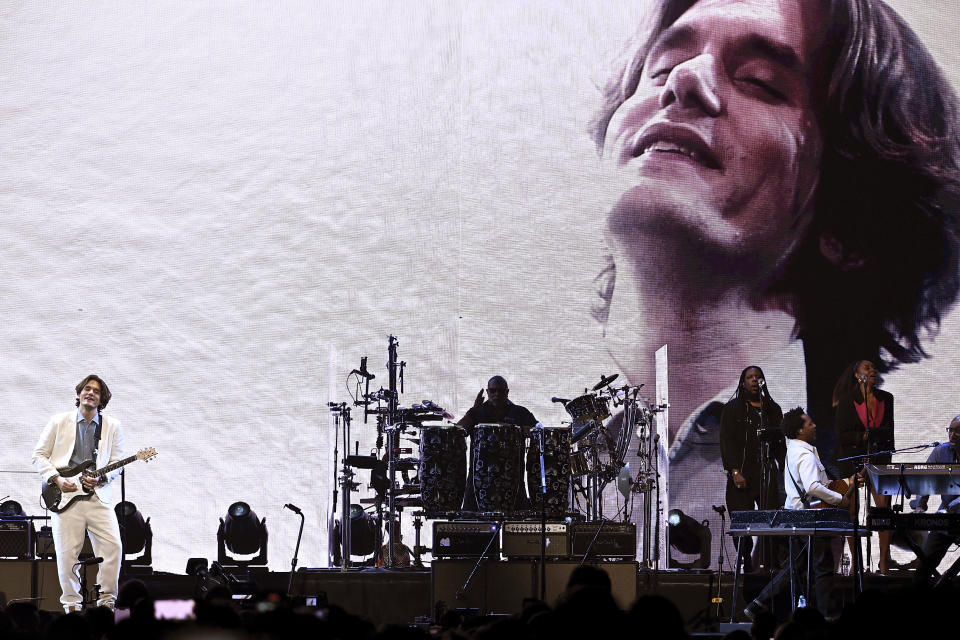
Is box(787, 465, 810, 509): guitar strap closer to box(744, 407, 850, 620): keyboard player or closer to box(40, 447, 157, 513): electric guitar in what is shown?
box(744, 407, 850, 620): keyboard player

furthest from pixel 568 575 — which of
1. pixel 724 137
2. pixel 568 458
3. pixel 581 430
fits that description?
pixel 724 137

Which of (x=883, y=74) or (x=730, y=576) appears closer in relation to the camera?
(x=730, y=576)

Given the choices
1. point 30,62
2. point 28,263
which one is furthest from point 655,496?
point 30,62

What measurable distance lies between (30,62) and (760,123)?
7.07 metres

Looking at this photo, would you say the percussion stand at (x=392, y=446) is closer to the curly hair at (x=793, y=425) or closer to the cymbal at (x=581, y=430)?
the cymbal at (x=581, y=430)

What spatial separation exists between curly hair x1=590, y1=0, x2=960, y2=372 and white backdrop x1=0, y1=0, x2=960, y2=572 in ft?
0.93

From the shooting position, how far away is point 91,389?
7.76m

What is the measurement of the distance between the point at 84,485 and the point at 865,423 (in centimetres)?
627

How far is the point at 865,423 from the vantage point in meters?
10.0

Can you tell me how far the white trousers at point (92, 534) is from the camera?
744cm

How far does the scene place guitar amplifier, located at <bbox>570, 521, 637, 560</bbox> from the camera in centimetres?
828

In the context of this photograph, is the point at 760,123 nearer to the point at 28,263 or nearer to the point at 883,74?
the point at 883,74

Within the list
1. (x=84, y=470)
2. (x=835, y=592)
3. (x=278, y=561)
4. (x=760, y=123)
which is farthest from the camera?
(x=760, y=123)

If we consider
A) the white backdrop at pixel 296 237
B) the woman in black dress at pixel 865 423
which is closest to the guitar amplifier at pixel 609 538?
the woman in black dress at pixel 865 423
